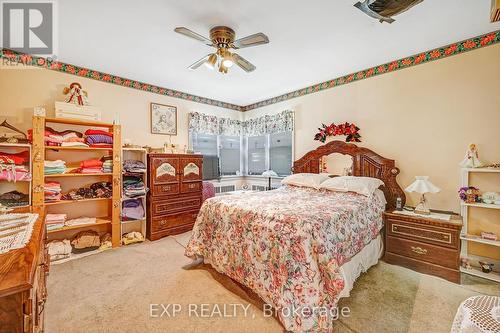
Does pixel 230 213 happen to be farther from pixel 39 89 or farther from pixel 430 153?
pixel 39 89

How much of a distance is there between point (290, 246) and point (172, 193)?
107 inches

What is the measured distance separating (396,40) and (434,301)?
2826 millimetres

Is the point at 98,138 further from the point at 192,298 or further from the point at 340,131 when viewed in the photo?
the point at 340,131

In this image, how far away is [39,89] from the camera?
10.4 feet

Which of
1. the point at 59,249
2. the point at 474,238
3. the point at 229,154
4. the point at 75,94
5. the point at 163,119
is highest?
the point at 75,94

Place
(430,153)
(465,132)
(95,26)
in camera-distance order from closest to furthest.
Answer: (95,26) → (465,132) → (430,153)

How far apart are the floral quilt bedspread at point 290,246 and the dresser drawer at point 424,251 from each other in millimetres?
287

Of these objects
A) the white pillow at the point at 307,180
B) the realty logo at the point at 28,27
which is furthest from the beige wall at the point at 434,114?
the realty logo at the point at 28,27

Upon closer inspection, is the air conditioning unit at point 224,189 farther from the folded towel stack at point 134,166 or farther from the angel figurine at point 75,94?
the angel figurine at point 75,94

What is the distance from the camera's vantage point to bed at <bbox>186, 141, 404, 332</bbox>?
1.75 meters

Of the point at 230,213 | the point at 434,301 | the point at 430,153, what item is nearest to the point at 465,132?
the point at 430,153

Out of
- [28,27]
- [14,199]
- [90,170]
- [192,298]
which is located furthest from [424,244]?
[28,27]

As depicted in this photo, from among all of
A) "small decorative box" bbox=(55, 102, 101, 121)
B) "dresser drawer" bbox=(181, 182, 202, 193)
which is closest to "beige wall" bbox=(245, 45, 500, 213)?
"dresser drawer" bbox=(181, 182, 202, 193)

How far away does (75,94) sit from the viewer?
10.6 ft
